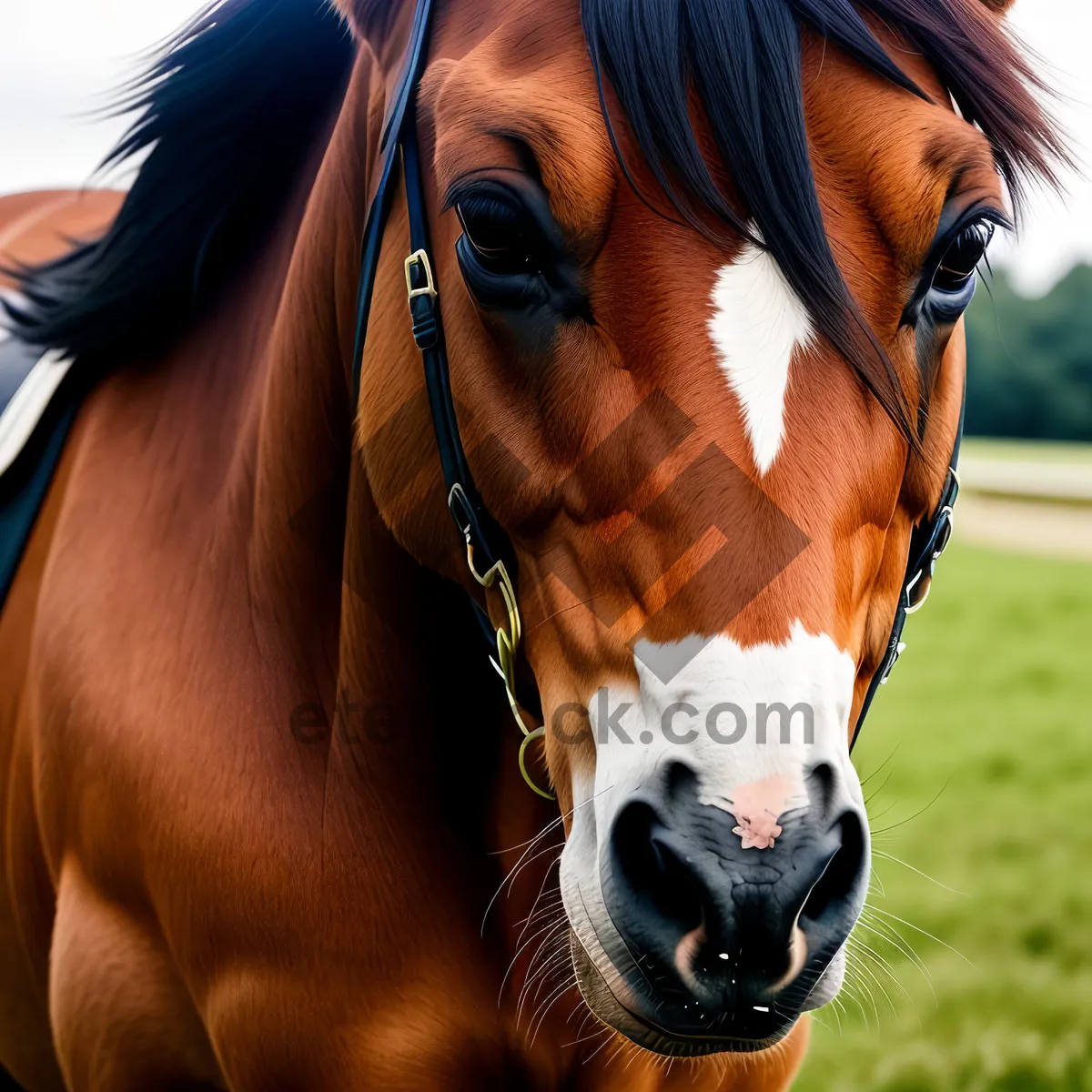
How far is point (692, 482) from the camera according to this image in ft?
4.27

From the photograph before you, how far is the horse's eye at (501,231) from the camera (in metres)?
1.39

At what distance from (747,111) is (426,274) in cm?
47

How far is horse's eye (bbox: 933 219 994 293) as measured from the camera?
1480 millimetres

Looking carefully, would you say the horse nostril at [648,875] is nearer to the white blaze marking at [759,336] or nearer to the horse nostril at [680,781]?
the horse nostril at [680,781]

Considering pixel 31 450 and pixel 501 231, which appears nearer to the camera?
pixel 501 231

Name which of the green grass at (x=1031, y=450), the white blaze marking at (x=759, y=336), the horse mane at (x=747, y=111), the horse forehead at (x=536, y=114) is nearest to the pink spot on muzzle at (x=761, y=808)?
the white blaze marking at (x=759, y=336)

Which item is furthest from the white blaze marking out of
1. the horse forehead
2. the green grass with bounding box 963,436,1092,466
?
the green grass with bounding box 963,436,1092,466

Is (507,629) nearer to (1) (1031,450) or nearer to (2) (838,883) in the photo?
(2) (838,883)

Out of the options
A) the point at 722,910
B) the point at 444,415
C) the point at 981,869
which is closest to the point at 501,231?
the point at 444,415

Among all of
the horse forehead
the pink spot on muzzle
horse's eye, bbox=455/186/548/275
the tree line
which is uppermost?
the horse forehead

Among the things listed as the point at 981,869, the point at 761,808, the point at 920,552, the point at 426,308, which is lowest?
the point at 981,869

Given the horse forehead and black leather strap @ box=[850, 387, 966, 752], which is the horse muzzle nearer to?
black leather strap @ box=[850, 387, 966, 752]

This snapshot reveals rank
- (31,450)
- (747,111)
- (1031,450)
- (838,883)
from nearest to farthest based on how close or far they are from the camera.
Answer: (838,883) → (747,111) → (31,450) → (1031,450)

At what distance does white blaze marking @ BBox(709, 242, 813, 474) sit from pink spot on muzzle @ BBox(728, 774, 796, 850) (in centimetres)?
35
